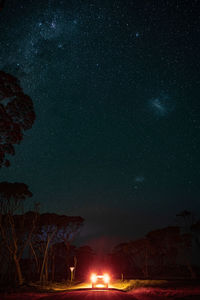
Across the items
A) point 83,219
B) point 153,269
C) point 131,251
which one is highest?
point 83,219

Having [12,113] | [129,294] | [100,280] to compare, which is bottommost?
[129,294]

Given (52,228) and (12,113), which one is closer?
(12,113)

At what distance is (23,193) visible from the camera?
2831 cm

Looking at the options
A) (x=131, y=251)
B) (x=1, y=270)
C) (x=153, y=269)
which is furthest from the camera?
(x=153, y=269)

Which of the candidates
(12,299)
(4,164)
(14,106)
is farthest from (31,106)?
(12,299)

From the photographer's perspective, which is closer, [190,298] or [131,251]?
[190,298]

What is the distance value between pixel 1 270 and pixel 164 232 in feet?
102

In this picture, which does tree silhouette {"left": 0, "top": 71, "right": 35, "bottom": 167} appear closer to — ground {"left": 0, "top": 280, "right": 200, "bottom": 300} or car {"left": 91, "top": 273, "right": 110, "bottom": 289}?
ground {"left": 0, "top": 280, "right": 200, "bottom": 300}

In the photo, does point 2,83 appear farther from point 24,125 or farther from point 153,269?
point 153,269

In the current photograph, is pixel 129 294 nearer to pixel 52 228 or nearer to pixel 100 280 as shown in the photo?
pixel 100 280

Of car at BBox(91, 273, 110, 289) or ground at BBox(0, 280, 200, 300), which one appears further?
car at BBox(91, 273, 110, 289)

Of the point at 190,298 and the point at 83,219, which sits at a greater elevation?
the point at 83,219

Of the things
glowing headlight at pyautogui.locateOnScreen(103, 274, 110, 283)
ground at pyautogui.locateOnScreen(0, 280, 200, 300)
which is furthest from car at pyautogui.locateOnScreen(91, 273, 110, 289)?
ground at pyautogui.locateOnScreen(0, 280, 200, 300)

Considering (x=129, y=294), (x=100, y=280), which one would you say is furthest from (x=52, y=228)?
(x=129, y=294)
